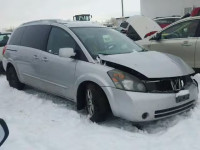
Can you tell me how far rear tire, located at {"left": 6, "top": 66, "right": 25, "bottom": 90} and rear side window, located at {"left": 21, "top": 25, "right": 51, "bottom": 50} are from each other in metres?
0.79

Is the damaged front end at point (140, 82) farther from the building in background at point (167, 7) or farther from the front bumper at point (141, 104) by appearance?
the building in background at point (167, 7)

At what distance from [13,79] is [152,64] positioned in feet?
12.9

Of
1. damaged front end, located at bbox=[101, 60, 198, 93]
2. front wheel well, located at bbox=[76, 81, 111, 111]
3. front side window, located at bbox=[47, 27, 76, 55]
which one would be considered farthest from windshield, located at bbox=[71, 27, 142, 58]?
damaged front end, located at bbox=[101, 60, 198, 93]

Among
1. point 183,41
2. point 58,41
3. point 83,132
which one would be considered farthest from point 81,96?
point 183,41

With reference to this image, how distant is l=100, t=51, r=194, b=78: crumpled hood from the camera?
183 inches

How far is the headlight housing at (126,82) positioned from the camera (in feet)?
14.8

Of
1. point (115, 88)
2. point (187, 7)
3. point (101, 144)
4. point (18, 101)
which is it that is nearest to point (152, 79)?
point (115, 88)

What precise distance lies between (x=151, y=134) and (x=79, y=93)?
1.39 meters

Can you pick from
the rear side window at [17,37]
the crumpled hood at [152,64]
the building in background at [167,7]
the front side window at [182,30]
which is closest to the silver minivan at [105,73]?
the crumpled hood at [152,64]

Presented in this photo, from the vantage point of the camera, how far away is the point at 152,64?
4.85m

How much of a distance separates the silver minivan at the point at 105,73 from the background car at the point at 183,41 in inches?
76.8

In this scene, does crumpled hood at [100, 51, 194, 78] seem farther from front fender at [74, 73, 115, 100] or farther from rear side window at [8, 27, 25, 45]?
rear side window at [8, 27, 25, 45]

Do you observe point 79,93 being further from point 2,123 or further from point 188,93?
point 2,123

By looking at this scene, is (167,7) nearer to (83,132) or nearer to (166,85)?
(166,85)
